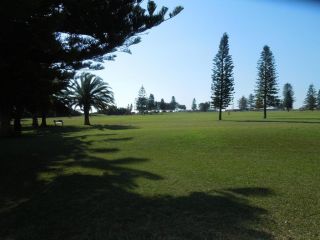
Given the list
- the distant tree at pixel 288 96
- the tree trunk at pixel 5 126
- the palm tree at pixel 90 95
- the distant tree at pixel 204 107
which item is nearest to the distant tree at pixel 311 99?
the distant tree at pixel 288 96

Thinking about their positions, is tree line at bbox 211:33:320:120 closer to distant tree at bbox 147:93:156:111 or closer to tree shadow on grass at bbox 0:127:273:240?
tree shadow on grass at bbox 0:127:273:240

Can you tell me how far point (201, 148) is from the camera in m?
16.3

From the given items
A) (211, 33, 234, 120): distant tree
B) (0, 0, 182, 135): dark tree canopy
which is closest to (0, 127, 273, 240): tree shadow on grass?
(0, 0, 182, 135): dark tree canopy

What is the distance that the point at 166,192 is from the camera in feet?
28.5

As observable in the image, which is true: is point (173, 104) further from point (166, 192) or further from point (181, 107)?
point (166, 192)

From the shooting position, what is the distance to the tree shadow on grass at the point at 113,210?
6.04 meters

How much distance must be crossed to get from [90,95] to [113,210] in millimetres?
38360

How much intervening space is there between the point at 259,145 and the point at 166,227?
35.6 feet

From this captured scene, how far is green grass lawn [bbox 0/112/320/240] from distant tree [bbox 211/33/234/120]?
151ft

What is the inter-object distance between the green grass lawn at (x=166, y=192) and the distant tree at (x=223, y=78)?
46.1 m

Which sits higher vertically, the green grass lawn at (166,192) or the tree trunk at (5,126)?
the tree trunk at (5,126)

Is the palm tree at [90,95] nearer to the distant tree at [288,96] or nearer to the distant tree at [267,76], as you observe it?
the distant tree at [267,76]

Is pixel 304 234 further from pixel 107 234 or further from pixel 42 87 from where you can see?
pixel 42 87

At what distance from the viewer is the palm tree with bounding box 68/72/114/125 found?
44.4 m
